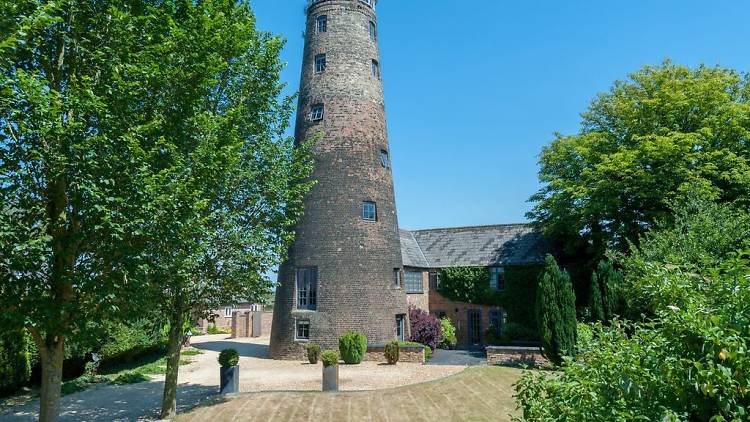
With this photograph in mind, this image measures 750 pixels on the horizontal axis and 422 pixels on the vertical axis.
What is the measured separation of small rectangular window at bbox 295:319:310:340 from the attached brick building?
2.1 inches

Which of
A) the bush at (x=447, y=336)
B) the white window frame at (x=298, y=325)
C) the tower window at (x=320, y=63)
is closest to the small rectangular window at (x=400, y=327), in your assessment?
the bush at (x=447, y=336)

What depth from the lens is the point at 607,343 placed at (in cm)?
534

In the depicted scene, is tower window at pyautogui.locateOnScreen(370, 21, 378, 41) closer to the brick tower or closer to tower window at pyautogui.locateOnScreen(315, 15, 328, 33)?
the brick tower

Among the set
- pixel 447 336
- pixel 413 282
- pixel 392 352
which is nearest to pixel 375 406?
pixel 392 352

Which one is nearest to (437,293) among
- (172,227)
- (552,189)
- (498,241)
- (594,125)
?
(498,241)

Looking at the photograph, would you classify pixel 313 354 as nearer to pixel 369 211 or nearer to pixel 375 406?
pixel 369 211

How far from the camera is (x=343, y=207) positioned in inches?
997

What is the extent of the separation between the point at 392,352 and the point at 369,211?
7.41 m

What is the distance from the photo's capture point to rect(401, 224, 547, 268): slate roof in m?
33.8

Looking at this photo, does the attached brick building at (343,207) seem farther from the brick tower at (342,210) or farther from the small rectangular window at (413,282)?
the small rectangular window at (413,282)

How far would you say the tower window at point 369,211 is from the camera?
25.8 m

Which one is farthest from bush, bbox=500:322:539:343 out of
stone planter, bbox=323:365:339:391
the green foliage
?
the green foliage

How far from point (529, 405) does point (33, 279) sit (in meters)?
9.64

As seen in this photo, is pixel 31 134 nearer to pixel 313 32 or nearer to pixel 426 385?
pixel 426 385
